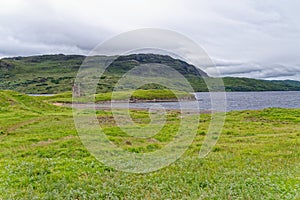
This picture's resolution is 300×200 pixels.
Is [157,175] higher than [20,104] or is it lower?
lower

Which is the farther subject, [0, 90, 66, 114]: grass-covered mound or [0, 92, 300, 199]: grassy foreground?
[0, 90, 66, 114]: grass-covered mound

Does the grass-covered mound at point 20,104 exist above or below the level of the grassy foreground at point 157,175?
above

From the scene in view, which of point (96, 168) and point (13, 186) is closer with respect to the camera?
point (13, 186)

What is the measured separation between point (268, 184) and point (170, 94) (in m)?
169

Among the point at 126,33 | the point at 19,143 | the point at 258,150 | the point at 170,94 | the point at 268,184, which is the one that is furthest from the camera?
the point at 170,94

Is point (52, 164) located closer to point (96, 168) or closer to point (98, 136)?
point (96, 168)

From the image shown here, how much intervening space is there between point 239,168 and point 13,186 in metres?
11.1

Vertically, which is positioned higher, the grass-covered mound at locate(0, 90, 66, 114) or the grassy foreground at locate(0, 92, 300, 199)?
the grass-covered mound at locate(0, 90, 66, 114)

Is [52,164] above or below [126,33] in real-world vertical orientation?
below

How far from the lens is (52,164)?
16.9 metres

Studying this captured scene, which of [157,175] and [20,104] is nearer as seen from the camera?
[157,175]

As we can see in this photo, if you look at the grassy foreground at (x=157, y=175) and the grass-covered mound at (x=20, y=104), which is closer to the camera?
the grassy foreground at (x=157, y=175)

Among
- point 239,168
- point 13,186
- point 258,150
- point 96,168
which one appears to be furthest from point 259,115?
point 13,186

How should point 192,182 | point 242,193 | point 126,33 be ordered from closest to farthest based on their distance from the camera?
point 242,193 < point 192,182 < point 126,33
